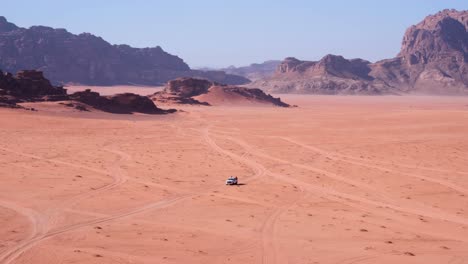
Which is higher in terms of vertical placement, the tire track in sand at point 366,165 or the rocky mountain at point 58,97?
the rocky mountain at point 58,97

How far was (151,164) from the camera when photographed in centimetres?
1878

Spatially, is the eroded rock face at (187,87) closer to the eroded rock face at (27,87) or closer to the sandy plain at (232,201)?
the eroded rock face at (27,87)

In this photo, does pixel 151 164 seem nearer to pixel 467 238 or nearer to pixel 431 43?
pixel 467 238

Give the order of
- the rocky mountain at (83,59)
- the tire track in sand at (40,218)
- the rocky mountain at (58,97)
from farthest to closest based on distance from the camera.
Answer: the rocky mountain at (83,59) < the rocky mountain at (58,97) < the tire track in sand at (40,218)

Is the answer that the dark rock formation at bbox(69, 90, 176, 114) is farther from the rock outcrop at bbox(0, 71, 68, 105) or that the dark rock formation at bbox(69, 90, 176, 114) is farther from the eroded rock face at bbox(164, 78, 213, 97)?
the eroded rock face at bbox(164, 78, 213, 97)

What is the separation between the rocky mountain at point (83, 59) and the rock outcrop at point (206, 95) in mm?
60028

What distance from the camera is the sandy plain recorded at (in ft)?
29.0

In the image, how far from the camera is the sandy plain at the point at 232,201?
883cm

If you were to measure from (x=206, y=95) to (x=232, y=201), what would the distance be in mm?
63229

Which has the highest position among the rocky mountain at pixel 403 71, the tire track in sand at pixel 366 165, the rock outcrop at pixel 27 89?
the rocky mountain at pixel 403 71

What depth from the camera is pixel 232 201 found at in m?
12.9

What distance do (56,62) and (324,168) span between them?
125 metres

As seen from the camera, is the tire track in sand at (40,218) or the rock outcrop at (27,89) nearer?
the tire track in sand at (40,218)

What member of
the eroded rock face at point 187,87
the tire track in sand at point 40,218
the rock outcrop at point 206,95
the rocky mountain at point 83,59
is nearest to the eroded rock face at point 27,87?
the rock outcrop at point 206,95
